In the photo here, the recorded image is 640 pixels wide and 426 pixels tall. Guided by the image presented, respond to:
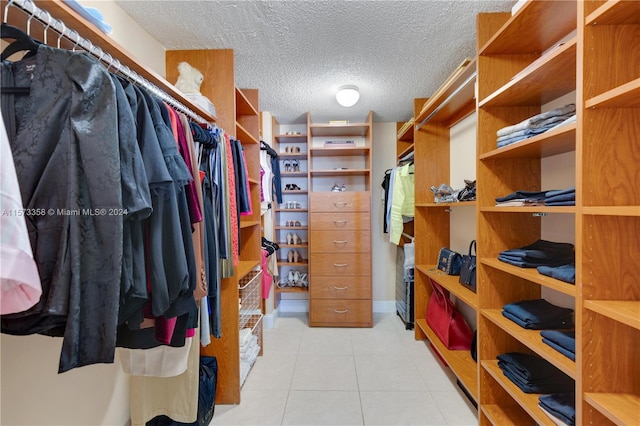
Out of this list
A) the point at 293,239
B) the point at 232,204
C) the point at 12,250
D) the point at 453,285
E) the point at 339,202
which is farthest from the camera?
the point at 293,239

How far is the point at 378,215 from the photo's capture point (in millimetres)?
3287

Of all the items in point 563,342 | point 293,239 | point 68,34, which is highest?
point 68,34

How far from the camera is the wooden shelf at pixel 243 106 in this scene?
1888 millimetres

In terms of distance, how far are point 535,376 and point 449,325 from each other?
825mm

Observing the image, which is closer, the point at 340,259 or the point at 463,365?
the point at 463,365

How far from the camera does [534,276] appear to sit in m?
1.08

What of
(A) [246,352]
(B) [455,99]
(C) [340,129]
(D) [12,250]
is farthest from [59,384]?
(C) [340,129]

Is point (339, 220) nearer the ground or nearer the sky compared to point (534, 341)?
nearer the sky

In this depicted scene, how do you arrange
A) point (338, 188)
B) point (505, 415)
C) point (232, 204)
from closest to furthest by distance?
point (505, 415), point (232, 204), point (338, 188)

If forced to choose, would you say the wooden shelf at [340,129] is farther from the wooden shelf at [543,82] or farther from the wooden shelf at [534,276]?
the wooden shelf at [534,276]

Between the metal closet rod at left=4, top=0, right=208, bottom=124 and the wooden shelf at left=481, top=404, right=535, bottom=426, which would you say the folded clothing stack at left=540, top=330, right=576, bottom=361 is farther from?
the metal closet rod at left=4, top=0, right=208, bottom=124

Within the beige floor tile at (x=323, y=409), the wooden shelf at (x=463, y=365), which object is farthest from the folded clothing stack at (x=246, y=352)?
the wooden shelf at (x=463, y=365)

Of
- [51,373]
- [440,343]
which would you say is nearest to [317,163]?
[440,343]

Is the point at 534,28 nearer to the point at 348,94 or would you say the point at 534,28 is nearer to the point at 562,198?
the point at 562,198
